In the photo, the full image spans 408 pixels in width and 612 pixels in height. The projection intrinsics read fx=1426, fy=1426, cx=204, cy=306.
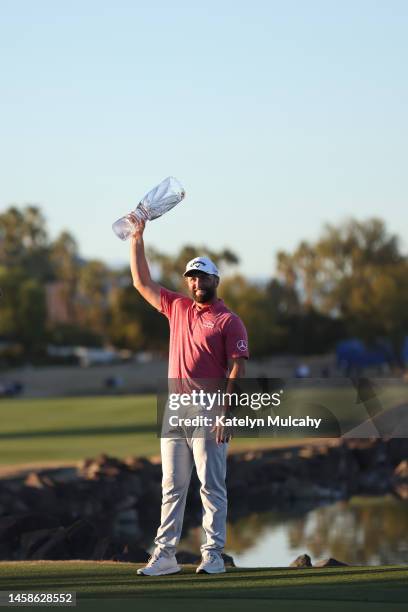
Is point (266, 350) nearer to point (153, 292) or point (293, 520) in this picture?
point (293, 520)

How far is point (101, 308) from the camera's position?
127062 mm

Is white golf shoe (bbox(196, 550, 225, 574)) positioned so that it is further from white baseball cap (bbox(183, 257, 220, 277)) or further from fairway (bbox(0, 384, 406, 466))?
fairway (bbox(0, 384, 406, 466))

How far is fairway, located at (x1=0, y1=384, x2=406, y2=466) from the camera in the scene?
113ft

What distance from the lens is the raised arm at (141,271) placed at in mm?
9891

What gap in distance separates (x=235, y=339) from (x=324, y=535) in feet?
50.5

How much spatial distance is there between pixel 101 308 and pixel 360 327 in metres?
26.8

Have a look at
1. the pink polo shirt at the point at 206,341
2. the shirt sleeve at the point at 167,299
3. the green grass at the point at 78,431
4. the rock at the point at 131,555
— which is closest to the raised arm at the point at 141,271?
the shirt sleeve at the point at 167,299

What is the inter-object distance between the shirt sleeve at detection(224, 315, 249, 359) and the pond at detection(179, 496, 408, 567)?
10202mm

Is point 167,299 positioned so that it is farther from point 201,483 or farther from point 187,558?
point 187,558

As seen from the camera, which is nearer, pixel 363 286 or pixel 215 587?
pixel 215 587

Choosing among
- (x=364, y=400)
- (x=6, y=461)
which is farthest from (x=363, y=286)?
(x=364, y=400)

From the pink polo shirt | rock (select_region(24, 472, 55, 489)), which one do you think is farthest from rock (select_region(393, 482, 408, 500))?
the pink polo shirt

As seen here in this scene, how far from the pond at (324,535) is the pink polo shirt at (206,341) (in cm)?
1009

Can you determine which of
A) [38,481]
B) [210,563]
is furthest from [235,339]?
[38,481]
